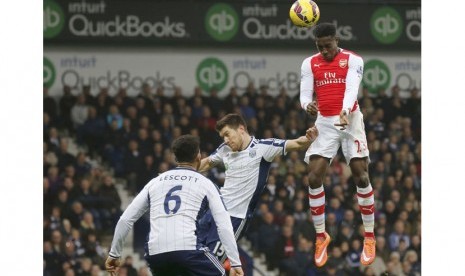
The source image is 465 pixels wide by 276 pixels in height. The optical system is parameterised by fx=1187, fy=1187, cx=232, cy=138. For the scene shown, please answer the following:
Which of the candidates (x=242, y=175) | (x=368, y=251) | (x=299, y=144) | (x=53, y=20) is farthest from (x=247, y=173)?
(x=53, y=20)

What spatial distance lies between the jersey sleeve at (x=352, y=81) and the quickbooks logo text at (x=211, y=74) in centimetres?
1526

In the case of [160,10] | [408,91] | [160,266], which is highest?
[160,10]

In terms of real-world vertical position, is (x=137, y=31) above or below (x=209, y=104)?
above

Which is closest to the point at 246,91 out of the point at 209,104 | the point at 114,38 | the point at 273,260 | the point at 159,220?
the point at 209,104

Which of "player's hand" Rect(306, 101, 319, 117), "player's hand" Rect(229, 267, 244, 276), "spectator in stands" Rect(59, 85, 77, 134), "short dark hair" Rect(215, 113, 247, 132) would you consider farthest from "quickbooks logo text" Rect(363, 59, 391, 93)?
"player's hand" Rect(229, 267, 244, 276)

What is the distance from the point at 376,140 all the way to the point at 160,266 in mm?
15806

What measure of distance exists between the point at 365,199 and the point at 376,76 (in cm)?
1575

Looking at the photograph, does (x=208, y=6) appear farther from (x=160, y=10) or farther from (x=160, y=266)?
(x=160, y=266)

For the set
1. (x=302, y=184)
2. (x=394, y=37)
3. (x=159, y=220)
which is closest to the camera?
(x=159, y=220)

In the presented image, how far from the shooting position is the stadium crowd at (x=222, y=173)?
→ 2259 centimetres

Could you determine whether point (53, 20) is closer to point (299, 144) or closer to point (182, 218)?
point (299, 144)

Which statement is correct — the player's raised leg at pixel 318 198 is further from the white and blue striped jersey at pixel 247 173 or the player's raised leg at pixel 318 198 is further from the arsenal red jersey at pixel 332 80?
the arsenal red jersey at pixel 332 80

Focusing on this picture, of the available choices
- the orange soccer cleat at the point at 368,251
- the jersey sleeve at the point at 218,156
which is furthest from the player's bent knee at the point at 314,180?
the jersey sleeve at the point at 218,156

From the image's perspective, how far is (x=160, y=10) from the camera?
27844mm
